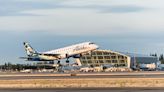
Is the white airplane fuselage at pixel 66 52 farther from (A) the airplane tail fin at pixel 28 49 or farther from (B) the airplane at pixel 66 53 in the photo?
(A) the airplane tail fin at pixel 28 49

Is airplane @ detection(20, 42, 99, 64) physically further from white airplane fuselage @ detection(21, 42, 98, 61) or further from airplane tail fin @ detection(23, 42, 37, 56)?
airplane tail fin @ detection(23, 42, 37, 56)

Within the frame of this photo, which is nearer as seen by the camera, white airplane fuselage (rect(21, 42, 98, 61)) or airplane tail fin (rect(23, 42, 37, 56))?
white airplane fuselage (rect(21, 42, 98, 61))

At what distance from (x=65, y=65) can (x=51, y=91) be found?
Result: 138m

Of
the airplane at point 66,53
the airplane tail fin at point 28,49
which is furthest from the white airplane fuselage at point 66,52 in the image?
the airplane tail fin at point 28,49

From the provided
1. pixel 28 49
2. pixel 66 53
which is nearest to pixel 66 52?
pixel 66 53

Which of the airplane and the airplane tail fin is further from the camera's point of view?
the airplane tail fin

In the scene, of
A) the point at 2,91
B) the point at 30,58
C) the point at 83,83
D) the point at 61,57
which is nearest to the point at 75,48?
the point at 61,57

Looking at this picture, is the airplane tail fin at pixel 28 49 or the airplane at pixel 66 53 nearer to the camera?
the airplane at pixel 66 53

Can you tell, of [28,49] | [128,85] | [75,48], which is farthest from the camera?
[28,49]

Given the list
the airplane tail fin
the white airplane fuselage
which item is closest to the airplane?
the white airplane fuselage

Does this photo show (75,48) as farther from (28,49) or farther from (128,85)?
(128,85)

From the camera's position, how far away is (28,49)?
617 ft

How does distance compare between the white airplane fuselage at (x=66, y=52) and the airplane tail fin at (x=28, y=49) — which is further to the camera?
the airplane tail fin at (x=28, y=49)

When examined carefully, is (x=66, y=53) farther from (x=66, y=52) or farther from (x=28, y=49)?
(x=28, y=49)
